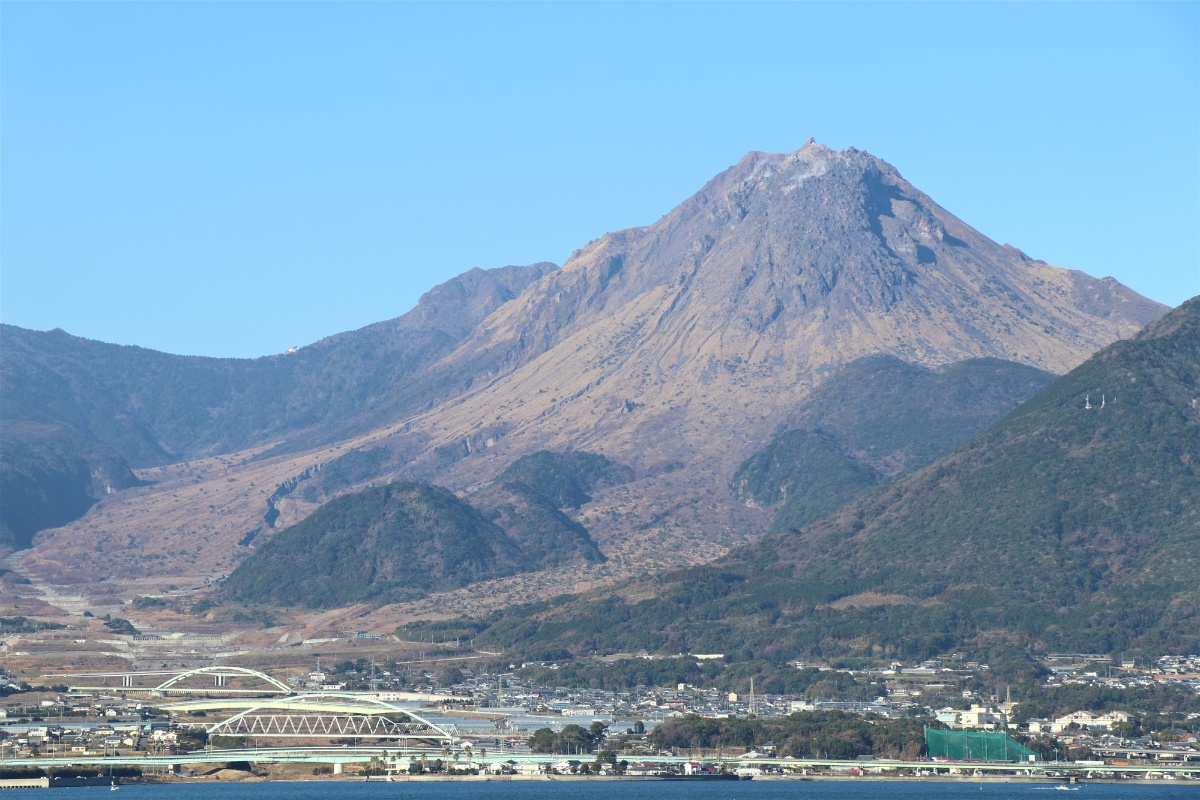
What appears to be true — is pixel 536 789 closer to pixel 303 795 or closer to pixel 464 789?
pixel 464 789

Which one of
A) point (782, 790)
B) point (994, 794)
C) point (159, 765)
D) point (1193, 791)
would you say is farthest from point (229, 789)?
point (1193, 791)

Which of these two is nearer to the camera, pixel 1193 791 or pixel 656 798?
pixel 656 798

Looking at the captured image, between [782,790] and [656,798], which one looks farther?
[782,790]

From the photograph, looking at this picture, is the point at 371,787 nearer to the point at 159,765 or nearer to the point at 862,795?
the point at 159,765

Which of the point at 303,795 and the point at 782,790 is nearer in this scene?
the point at 303,795

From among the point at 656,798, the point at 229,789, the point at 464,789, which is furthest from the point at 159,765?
the point at 656,798

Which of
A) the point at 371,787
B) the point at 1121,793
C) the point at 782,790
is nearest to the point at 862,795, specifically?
the point at 782,790

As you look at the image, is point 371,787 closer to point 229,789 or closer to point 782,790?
point 229,789
